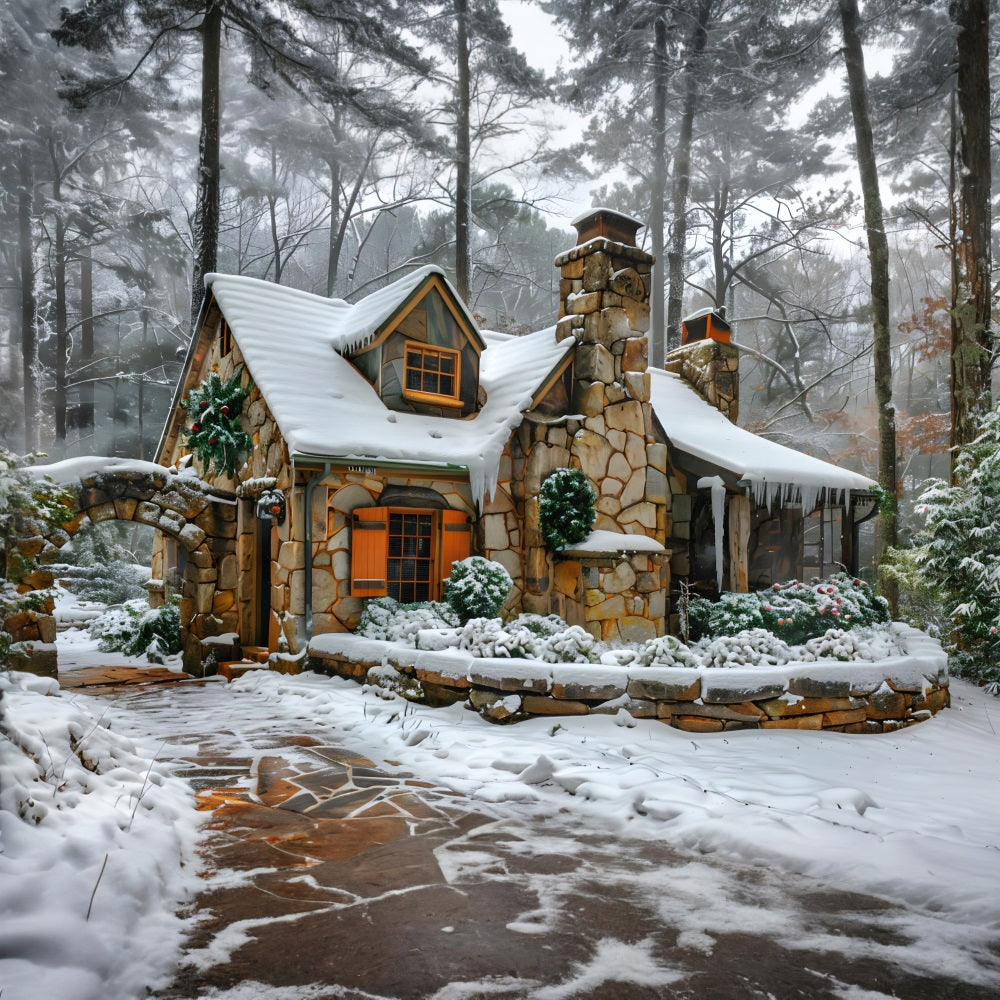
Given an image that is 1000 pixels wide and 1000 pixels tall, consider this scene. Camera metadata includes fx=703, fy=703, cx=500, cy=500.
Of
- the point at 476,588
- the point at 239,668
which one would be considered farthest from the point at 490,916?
the point at 239,668

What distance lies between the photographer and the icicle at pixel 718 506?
32.1 ft

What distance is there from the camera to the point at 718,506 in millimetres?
9891

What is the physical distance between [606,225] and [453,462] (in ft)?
→ 13.7

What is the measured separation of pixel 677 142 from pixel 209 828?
18.5 metres

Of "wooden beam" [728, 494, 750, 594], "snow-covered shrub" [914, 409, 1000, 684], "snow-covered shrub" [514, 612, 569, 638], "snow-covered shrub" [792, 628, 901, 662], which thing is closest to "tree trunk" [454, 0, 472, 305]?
"wooden beam" [728, 494, 750, 594]

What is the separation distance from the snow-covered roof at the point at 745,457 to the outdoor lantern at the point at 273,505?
5557 millimetres

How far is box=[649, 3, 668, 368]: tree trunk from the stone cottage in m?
5.70

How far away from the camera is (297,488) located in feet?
26.2

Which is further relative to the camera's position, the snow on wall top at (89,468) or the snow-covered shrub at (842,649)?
the snow on wall top at (89,468)

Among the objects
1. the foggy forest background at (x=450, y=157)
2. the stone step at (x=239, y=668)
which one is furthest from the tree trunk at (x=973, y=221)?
the stone step at (x=239, y=668)

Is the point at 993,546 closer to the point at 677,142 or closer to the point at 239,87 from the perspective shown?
the point at 677,142

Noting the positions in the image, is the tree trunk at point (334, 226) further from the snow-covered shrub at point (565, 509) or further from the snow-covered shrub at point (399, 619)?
the snow-covered shrub at point (399, 619)

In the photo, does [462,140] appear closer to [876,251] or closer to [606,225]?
[606,225]

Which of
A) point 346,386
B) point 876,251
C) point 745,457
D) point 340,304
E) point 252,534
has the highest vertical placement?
point 876,251
